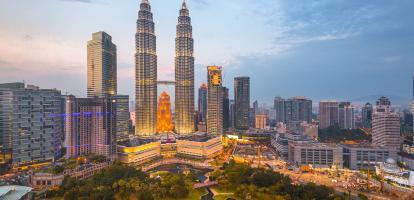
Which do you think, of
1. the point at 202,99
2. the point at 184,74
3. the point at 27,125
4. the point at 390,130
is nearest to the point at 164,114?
the point at 184,74

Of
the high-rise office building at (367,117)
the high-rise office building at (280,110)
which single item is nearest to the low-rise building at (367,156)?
the high-rise office building at (367,117)

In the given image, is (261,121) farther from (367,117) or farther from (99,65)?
(99,65)

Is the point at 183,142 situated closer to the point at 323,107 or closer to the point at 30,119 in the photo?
the point at 30,119

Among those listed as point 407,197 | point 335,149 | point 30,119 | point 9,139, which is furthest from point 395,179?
point 9,139


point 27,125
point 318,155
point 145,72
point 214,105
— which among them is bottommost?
point 318,155

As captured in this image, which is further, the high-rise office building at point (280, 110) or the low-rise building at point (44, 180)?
the high-rise office building at point (280, 110)

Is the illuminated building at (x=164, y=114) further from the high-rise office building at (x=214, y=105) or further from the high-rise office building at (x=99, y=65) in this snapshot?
the high-rise office building at (x=99, y=65)

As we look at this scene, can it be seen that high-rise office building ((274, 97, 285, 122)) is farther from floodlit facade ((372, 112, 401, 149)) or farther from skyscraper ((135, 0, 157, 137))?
skyscraper ((135, 0, 157, 137))
